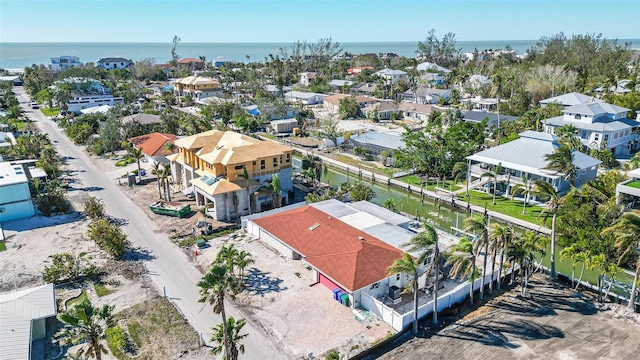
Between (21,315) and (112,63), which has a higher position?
(112,63)

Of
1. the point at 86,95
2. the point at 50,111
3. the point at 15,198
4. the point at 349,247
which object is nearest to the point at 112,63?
the point at 50,111

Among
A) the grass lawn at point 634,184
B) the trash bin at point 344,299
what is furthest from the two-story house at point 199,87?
the grass lawn at point 634,184

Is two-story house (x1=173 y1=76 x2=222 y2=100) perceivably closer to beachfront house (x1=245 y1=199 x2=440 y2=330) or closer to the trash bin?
beachfront house (x1=245 y1=199 x2=440 y2=330)

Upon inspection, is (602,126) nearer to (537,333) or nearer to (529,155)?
(529,155)

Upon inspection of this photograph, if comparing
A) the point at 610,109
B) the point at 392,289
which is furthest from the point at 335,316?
the point at 610,109

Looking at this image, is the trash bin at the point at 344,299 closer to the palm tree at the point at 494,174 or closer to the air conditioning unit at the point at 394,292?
the air conditioning unit at the point at 394,292

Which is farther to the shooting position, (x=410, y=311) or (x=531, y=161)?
(x=531, y=161)
